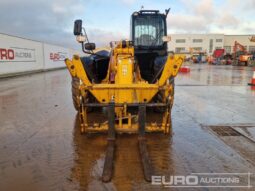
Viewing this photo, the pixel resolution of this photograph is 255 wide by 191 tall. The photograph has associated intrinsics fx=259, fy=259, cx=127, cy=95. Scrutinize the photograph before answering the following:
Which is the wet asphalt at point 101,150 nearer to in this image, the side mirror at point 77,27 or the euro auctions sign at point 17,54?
the side mirror at point 77,27

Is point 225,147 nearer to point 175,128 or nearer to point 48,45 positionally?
point 175,128

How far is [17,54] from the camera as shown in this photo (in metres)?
18.9

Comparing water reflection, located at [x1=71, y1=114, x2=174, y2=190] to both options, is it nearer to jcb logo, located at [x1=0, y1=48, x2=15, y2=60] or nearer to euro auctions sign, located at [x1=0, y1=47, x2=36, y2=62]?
jcb logo, located at [x1=0, y1=48, x2=15, y2=60]

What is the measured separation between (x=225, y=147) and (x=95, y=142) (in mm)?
2313

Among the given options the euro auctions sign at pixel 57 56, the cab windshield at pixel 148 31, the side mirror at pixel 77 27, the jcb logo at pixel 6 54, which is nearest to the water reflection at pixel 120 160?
the side mirror at pixel 77 27

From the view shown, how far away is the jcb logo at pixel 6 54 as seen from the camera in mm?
16672

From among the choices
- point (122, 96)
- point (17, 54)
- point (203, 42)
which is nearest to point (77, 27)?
point (122, 96)

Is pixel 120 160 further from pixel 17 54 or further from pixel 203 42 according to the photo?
pixel 203 42

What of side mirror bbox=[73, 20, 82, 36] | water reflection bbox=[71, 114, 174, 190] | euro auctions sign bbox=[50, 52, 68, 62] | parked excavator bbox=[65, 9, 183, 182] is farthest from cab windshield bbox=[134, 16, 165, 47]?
euro auctions sign bbox=[50, 52, 68, 62]

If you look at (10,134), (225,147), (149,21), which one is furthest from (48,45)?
(225,147)

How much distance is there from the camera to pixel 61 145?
15.1ft

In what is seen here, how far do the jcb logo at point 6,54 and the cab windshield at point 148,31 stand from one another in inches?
474

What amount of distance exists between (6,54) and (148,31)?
12.8 m

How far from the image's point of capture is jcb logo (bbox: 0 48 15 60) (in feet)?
54.7
